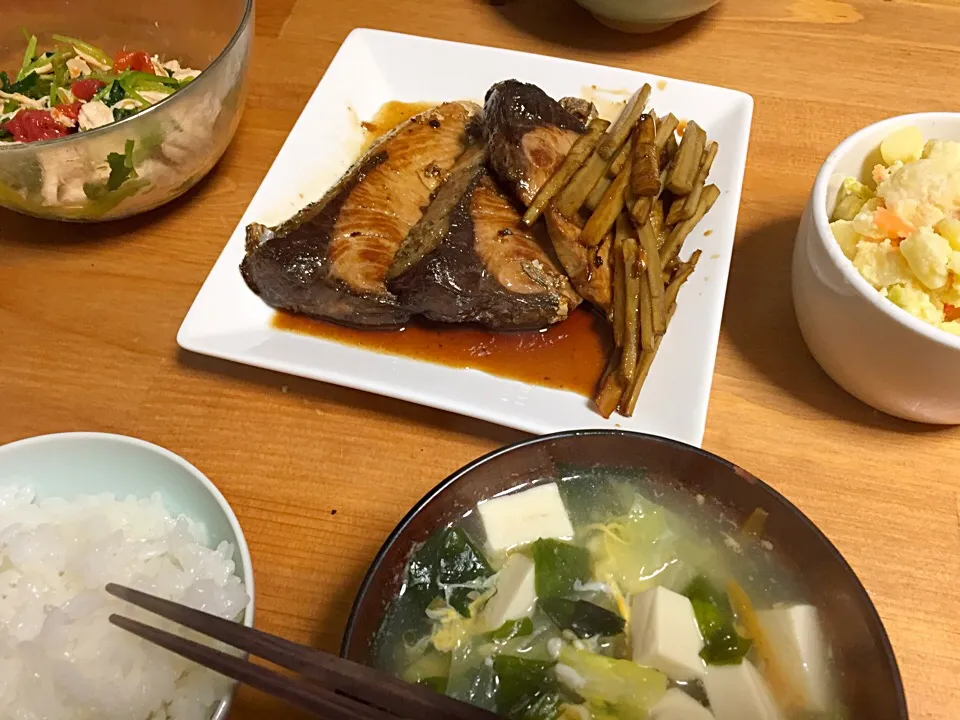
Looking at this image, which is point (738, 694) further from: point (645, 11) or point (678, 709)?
point (645, 11)

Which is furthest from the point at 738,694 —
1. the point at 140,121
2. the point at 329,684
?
the point at 140,121

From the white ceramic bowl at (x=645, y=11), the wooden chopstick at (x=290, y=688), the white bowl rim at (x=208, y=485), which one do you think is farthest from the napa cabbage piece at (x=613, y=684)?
the white ceramic bowl at (x=645, y=11)

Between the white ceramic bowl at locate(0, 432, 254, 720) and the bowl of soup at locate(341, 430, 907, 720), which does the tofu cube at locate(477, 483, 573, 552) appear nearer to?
the bowl of soup at locate(341, 430, 907, 720)

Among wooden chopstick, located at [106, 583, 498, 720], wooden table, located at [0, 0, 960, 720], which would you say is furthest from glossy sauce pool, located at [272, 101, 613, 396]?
wooden chopstick, located at [106, 583, 498, 720]

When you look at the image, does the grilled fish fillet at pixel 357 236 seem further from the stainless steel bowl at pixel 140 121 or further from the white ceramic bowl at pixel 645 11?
the white ceramic bowl at pixel 645 11

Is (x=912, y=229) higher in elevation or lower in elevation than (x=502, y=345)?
higher

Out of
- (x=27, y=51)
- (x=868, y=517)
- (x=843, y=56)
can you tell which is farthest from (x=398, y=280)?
(x=843, y=56)

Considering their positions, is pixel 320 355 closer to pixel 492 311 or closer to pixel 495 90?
pixel 492 311
